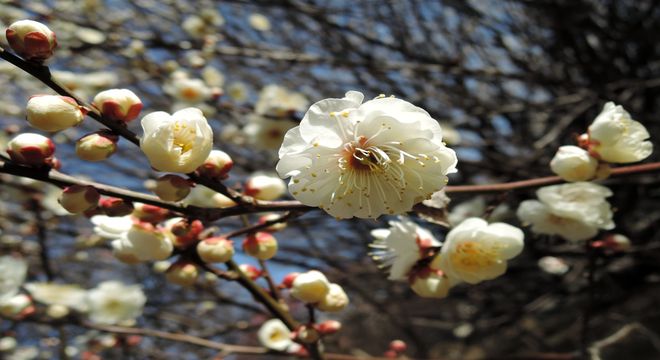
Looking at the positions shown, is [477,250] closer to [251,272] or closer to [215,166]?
[251,272]

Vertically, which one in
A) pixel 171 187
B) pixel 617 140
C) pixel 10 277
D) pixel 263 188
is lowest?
pixel 10 277

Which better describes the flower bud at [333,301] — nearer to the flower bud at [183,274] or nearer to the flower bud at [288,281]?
the flower bud at [288,281]

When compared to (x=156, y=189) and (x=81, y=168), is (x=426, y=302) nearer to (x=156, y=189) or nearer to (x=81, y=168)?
(x=81, y=168)

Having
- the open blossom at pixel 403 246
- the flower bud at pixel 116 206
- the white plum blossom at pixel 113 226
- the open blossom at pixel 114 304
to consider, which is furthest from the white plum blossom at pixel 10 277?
the open blossom at pixel 403 246

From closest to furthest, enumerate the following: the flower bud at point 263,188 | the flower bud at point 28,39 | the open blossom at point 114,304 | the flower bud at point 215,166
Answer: the flower bud at point 28,39
the flower bud at point 215,166
the flower bud at point 263,188
the open blossom at point 114,304

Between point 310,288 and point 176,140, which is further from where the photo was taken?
point 310,288

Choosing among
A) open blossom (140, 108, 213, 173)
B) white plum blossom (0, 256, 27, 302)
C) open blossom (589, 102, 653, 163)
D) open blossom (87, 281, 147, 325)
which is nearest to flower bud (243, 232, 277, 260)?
open blossom (140, 108, 213, 173)

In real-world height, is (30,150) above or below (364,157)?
below

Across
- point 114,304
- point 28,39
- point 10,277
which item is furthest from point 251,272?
point 114,304

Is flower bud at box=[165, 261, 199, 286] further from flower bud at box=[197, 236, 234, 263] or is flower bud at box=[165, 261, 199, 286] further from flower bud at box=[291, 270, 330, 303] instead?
flower bud at box=[291, 270, 330, 303]
